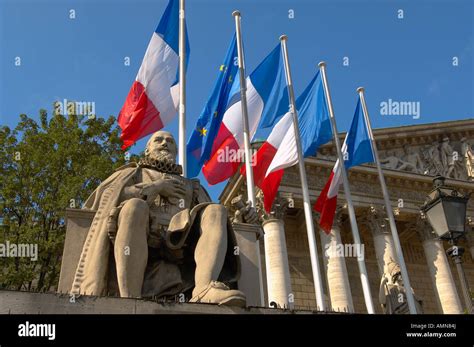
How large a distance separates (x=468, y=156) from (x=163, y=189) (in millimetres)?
30581

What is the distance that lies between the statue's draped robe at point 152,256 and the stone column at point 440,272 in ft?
70.6

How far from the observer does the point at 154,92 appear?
12.0 metres

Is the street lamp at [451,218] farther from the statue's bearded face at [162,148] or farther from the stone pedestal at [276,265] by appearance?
the stone pedestal at [276,265]

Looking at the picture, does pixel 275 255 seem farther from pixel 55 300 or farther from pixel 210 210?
pixel 55 300

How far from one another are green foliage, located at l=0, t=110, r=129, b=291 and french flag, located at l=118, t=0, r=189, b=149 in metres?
3.38

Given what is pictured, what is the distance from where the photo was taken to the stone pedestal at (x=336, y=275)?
2166 cm

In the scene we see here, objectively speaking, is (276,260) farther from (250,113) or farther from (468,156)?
(468,156)

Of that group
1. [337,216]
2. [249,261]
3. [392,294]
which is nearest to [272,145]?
[392,294]

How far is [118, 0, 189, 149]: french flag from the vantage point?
1173 cm

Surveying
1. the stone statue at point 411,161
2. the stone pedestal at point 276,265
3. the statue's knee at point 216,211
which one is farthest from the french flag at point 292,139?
the stone statue at point 411,161

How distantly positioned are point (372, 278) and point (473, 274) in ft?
24.1

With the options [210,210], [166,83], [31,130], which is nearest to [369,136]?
[166,83]

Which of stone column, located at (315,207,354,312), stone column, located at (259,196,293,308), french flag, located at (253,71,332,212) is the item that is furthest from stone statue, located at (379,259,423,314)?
stone column, located at (315,207,354,312)
